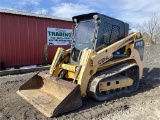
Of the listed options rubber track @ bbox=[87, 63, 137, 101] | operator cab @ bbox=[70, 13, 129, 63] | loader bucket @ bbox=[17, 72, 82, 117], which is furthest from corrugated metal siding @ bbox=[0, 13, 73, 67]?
rubber track @ bbox=[87, 63, 137, 101]

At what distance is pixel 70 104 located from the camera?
4680 mm

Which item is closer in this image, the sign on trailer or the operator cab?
the operator cab

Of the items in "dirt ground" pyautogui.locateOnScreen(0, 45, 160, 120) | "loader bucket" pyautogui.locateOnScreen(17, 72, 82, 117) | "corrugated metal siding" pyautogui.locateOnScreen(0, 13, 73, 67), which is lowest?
"dirt ground" pyautogui.locateOnScreen(0, 45, 160, 120)

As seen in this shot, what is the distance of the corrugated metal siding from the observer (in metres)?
10.5

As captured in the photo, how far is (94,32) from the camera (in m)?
5.81

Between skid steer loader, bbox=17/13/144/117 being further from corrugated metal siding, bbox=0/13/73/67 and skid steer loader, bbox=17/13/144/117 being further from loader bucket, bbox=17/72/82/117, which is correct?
corrugated metal siding, bbox=0/13/73/67

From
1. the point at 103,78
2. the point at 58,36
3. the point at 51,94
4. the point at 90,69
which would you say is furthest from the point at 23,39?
the point at 103,78

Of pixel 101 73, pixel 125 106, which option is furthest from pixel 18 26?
pixel 125 106

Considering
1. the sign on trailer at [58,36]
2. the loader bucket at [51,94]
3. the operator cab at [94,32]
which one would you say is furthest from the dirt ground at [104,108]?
the sign on trailer at [58,36]

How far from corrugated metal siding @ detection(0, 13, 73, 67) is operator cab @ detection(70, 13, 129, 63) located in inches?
215

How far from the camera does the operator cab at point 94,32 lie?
5.79 metres

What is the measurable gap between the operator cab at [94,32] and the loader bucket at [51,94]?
1054 millimetres

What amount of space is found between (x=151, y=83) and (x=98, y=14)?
141 inches

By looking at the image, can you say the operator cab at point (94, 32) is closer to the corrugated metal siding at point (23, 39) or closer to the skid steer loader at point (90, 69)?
the skid steer loader at point (90, 69)
